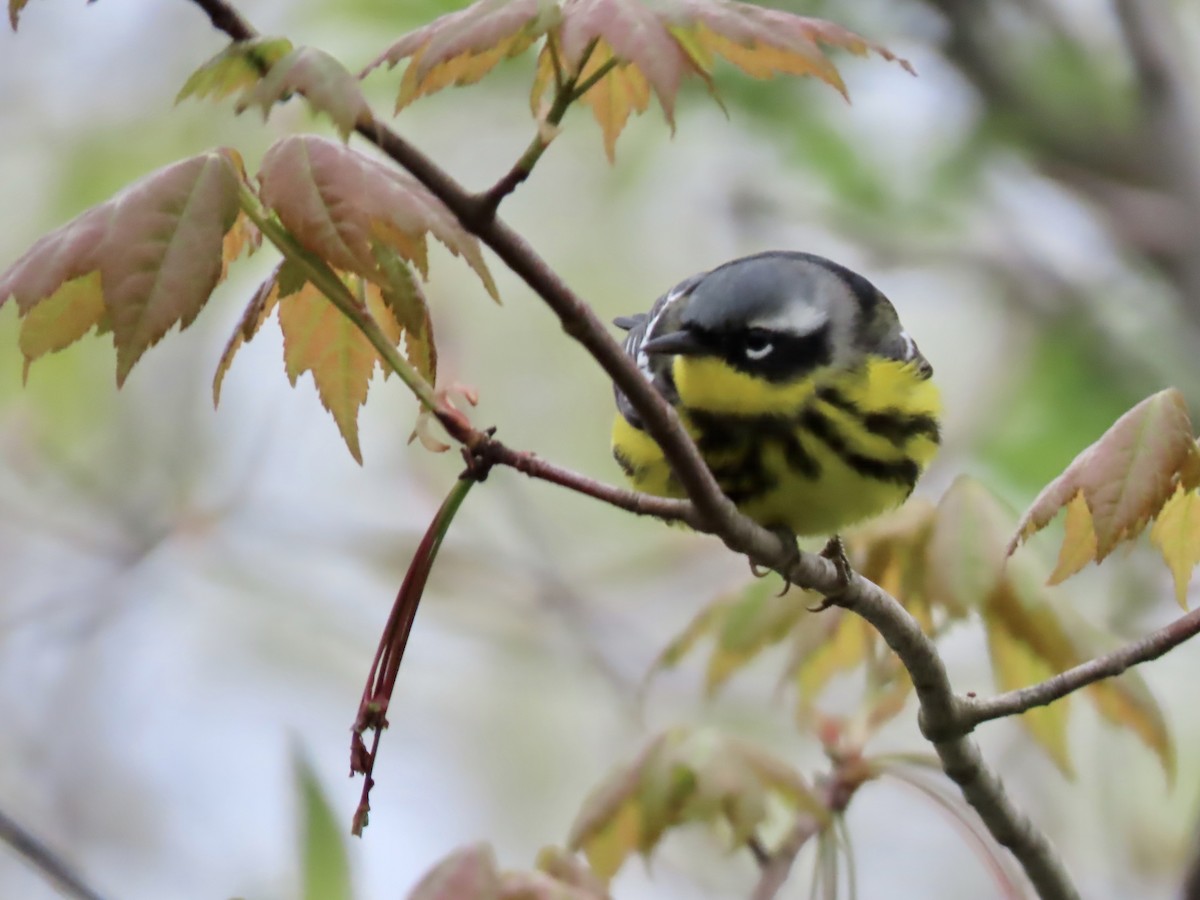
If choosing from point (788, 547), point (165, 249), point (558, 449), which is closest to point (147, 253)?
point (165, 249)

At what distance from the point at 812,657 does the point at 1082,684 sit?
1.76ft

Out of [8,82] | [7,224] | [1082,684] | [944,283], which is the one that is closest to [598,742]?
[944,283]

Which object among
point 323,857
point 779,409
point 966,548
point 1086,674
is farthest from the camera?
point 966,548

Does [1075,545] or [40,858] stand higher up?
[40,858]

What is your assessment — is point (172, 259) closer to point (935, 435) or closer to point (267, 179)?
point (267, 179)

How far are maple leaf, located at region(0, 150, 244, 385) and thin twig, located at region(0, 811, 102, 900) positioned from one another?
1.11ft

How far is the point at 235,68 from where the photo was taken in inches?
32.0

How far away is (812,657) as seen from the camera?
162 centimetres

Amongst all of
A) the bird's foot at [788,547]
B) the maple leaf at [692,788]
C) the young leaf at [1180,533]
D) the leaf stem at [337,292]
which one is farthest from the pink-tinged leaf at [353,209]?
the maple leaf at [692,788]

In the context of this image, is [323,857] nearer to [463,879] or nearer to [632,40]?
[463,879]

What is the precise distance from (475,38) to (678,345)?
0.54 m

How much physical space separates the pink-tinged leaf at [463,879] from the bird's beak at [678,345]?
0.48 m

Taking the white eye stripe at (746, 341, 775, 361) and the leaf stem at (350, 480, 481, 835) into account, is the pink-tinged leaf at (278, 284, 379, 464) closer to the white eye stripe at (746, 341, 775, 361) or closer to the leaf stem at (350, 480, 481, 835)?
the leaf stem at (350, 480, 481, 835)

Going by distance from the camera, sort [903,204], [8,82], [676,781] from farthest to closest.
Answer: [8,82] → [903,204] → [676,781]
